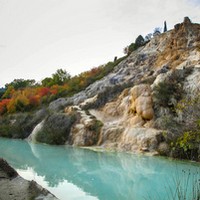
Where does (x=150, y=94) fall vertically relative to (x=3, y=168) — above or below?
above

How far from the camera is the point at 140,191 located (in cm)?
1012

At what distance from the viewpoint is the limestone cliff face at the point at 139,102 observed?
2088 cm

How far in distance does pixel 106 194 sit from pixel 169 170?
4383 millimetres

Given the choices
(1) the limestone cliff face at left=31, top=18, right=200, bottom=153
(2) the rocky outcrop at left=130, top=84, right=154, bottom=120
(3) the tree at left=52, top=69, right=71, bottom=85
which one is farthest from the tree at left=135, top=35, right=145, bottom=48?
(2) the rocky outcrop at left=130, top=84, right=154, bottom=120

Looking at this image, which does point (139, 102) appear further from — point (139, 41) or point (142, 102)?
point (139, 41)

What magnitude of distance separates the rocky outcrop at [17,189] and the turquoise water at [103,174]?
5.16 ft

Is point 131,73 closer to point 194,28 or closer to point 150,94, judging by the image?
point 194,28

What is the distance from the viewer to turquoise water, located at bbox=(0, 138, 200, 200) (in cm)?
996

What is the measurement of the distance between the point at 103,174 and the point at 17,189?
574cm

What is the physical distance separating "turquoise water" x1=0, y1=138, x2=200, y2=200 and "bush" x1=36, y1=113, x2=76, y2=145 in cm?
621

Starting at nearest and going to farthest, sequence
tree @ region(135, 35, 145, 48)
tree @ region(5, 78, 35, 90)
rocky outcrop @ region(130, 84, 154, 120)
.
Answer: rocky outcrop @ region(130, 84, 154, 120) < tree @ region(135, 35, 145, 48) < tree @ region(5, 78, 35, 90)

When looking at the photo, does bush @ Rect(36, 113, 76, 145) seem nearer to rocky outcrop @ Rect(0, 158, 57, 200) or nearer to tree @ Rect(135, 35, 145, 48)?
rocky outcrop @ Rect(0, 158, 57, 200)

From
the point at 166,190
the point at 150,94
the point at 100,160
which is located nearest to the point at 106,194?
the point at 166,190

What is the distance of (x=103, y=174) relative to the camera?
13203 mm
